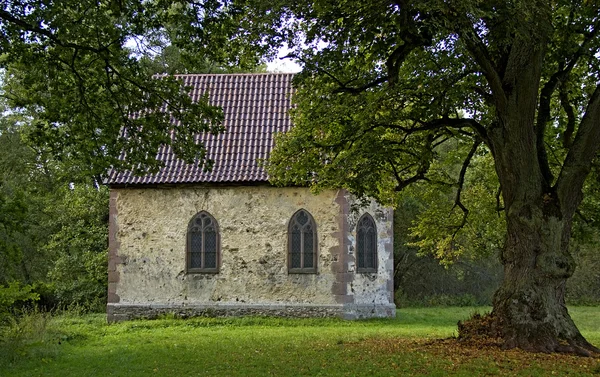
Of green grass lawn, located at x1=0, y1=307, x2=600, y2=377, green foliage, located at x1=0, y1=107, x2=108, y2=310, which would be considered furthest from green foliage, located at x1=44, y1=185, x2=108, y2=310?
green grass lawn, located at x1=0, y1=307, x2=600, y2=377

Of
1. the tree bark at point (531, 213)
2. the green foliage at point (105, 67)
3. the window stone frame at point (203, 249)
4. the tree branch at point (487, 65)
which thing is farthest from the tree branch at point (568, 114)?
the window stone frame at point (203, 249)

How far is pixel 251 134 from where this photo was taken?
24219mm

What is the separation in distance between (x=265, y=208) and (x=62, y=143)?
417 inches

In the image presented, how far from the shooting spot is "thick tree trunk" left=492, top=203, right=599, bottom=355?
42.6ft

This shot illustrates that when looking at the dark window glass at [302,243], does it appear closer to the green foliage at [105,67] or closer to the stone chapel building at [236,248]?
the stone chapel building at [236,248]

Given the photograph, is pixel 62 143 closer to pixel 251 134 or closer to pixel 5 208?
pixel 5 208

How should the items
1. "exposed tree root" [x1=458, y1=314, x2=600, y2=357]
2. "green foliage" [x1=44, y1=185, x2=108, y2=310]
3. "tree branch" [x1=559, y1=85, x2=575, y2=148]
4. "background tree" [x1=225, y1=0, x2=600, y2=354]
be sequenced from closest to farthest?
"background tree" [x1=225, y1=0, x2=600, y2=354] → "exposed tree root" [x1=458, y1=314, x2=600, y2=357] → "tree branch" [x1=559, y1=85, x2=575, y2=148] → "green foliage" [x1=44, y1=185, x2=108, y2=310]

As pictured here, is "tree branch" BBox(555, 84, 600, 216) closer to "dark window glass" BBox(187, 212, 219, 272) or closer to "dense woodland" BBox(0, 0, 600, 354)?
"dense woodland" BBox(0, 0, 600, 354)

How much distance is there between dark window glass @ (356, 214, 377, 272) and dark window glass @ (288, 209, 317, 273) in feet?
4.48

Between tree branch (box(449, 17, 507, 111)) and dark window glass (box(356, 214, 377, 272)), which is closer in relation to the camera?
tree branch (box(449, 17, 507, 111))

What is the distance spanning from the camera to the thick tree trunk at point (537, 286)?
512 inches

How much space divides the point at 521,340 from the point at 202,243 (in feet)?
40.3

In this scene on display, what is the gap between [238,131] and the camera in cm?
2441

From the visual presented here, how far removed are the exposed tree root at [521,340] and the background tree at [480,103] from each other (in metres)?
0.02
